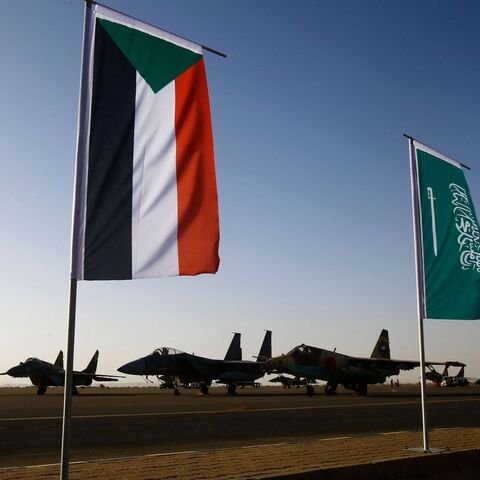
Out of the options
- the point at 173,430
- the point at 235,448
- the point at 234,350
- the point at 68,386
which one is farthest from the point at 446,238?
the point at 234,350

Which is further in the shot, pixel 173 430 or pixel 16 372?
pixel 16 372

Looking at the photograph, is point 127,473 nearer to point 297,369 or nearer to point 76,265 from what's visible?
point 76,265

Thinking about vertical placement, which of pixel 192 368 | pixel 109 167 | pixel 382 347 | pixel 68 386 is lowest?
pixel 192 368

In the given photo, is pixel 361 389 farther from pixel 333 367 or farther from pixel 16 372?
pixel 16 372

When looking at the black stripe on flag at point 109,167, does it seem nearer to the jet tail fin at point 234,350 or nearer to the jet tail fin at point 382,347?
the jet tail fin at point 382,347

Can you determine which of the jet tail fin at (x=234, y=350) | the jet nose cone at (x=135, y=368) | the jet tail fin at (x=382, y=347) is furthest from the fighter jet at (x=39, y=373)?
the jet tail fin at (x=382, y=347)

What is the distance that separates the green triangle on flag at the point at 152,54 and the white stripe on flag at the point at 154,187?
0.50 feet

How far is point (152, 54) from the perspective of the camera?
7652 millimetres

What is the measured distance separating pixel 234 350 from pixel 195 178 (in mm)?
47790

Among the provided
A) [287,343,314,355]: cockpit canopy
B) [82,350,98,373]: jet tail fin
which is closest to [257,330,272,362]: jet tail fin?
[82,350,98,373]: jet tail fin

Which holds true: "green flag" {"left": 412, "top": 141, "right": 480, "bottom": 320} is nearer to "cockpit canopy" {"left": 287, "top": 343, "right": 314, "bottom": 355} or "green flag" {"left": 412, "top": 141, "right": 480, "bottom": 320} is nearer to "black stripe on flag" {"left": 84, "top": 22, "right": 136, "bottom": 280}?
"black stripe on flag" {"left": 84, "top": 22, "right": 136, "bottom": 280}

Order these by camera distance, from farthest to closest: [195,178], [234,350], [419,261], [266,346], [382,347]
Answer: [266,346]
[234,350]
[382,347]
[419,261]
[195,178]

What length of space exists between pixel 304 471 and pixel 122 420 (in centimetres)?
1018

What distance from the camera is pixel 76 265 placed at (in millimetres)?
6488
